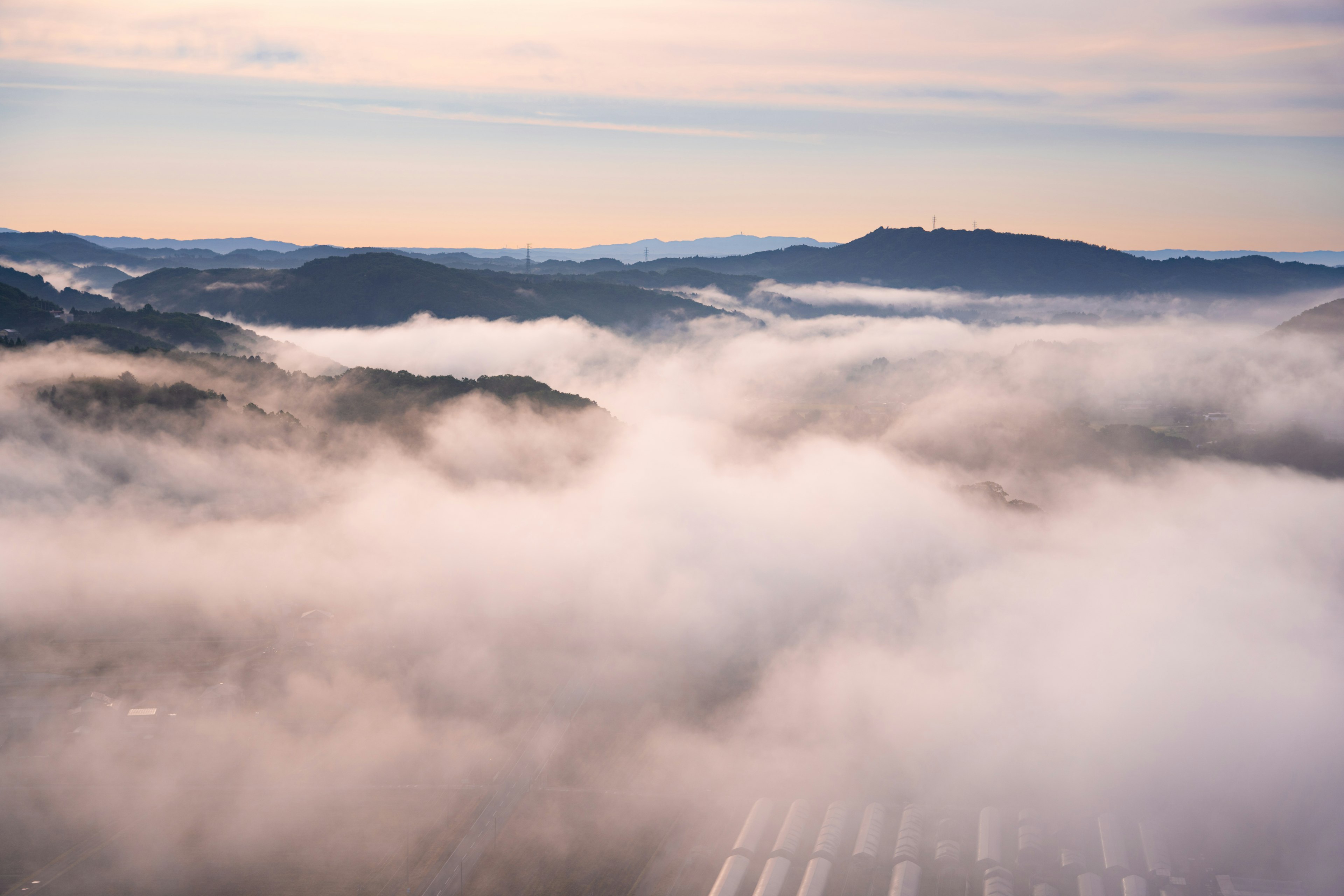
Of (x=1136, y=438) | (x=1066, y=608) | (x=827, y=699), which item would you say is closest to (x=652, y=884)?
(x=827, y=699)

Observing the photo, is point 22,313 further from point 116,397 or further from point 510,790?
point 510,790

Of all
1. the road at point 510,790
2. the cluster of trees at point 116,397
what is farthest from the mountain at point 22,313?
the road at point 510,790

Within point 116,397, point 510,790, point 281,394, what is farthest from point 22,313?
point 510,790

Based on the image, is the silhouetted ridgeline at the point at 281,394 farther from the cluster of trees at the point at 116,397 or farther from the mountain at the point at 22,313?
the mountain at the point at 22,313

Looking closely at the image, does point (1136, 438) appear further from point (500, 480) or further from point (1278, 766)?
point (500, 480)

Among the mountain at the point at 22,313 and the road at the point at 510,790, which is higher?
the mountain at the point at 22,313

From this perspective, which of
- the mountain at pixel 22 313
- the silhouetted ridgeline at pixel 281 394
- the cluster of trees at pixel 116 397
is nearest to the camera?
the cluster of trees at pixel 116 397

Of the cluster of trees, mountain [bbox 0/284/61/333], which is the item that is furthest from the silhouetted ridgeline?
mountain [bbox 0/284/61/333]

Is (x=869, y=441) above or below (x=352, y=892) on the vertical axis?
above

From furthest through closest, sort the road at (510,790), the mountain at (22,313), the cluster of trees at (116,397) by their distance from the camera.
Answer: the mountain at (22,313), the cluster of trees at (116,397), the road at (510,790)
